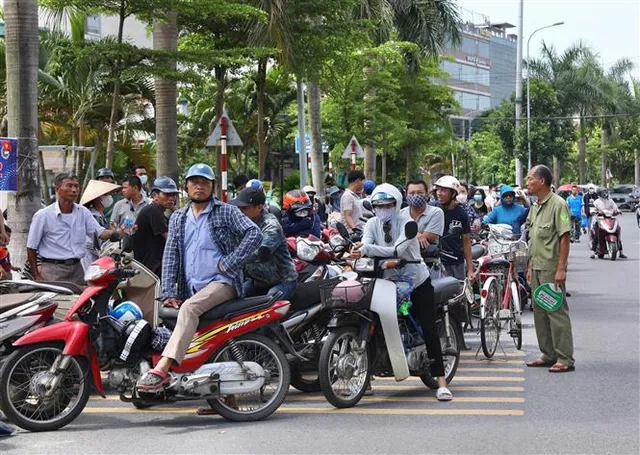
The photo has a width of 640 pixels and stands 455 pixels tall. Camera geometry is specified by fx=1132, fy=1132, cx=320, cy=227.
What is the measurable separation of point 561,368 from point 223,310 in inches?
152

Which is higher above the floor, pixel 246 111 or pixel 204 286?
pixel 246 111

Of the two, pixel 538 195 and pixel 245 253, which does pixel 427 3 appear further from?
pixel 245 253

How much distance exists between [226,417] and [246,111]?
4108cm

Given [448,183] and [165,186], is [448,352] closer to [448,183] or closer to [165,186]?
[448,183]

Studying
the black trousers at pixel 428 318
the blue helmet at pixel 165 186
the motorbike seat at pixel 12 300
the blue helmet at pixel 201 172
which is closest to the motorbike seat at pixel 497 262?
the black trousers at pixel 428 318

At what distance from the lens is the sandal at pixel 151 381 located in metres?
7.72

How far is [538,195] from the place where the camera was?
10.8 metres

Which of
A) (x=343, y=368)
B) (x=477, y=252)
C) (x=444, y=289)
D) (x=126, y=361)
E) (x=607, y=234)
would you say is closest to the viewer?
(x=126, y=361)

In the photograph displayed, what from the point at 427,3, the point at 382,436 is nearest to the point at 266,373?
the point at 382,436

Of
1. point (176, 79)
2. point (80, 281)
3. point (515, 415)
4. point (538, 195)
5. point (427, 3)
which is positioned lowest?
point (515, 415)

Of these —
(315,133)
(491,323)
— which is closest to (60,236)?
(491,323)

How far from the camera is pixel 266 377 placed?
821 cm

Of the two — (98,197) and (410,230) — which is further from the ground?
(98,197)

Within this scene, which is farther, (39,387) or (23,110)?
(23,110)
